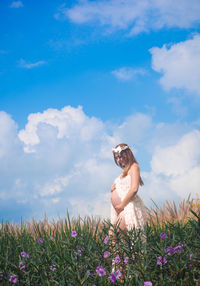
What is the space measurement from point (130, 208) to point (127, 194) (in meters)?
→ 0.24

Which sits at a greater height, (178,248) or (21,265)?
(21,265)

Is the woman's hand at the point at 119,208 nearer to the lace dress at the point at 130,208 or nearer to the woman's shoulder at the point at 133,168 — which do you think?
the lace dress at the point at 130,208

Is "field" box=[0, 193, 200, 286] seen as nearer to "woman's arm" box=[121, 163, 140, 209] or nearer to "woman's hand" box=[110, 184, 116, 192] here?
"woman's arm" box=[121, 163, 140, 209]

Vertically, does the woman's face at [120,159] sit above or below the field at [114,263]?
above

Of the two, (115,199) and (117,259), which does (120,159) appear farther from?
(117,259)

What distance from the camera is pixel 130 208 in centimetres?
541

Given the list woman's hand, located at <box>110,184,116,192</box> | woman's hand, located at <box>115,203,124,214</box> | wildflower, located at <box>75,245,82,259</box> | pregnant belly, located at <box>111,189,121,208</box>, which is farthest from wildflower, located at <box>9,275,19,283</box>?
woman's hand, located at <box>110,184,116,192</box>

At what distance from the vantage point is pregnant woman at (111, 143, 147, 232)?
5383 millimetres

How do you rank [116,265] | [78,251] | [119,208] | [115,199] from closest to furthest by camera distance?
[116,265]
[78,251]
[119,208]
[115,199]

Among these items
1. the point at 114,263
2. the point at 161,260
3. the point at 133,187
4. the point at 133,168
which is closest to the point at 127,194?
the point at 133,187

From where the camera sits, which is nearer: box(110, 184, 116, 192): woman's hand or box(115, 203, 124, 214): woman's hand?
box(115, 203, 124, 214): woman's hand

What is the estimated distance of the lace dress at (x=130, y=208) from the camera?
5.34 meters

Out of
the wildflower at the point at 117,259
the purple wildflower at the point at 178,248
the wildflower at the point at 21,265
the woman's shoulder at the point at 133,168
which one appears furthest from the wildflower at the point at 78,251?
the woman's shoulder at the point at 133,168

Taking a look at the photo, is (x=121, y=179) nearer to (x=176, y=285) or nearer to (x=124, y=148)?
(x=124, y=148)
